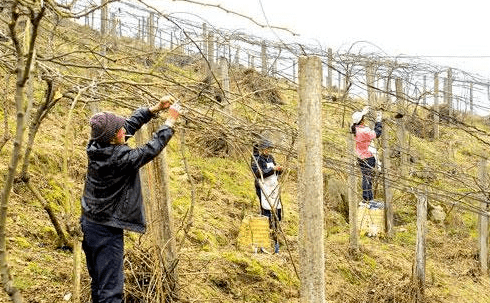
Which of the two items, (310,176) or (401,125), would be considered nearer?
(310,176)

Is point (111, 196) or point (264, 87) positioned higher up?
point (264, 87)

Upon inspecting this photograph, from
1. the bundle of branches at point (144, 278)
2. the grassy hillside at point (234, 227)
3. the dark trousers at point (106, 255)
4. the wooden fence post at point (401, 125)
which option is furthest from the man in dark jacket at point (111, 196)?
the wooden fence post at point (401, 125)

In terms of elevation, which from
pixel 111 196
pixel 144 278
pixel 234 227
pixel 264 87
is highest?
pixel 264 87

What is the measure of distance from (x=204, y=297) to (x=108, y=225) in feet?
5.60

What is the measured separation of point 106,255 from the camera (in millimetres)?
3441

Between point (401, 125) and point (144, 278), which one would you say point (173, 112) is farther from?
point (401, 125)

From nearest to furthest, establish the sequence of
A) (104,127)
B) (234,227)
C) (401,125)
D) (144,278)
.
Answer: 1. (104,127)
2. (144,278)
3. (401,125)
4. (234,227)

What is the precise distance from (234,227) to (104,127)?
474 centimetres

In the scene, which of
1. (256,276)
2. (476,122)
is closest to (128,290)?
(256,276)

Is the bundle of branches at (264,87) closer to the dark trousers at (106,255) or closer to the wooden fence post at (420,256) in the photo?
the dark trousers at (106,255)

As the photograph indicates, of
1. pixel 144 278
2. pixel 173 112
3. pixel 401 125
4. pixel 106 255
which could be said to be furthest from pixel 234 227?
→ pixel 173 112

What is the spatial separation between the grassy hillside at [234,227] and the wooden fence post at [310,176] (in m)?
0.25

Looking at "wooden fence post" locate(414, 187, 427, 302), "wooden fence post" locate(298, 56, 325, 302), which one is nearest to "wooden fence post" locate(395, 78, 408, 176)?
"wooden fence post" locate(414, 187, 427, 302)

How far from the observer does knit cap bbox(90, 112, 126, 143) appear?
129 inches
